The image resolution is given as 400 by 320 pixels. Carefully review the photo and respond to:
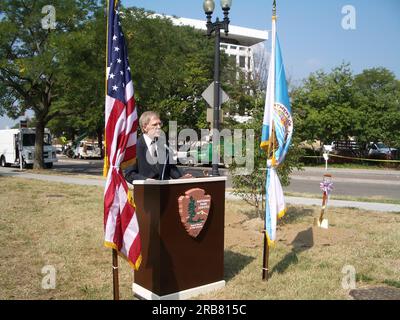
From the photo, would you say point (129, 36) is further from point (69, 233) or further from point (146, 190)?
point (146, 190)

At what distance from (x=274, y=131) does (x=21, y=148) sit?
2480cm

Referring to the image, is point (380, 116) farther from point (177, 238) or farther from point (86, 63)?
point (177, 238)

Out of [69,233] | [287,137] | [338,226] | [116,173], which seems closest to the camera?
[116,173]

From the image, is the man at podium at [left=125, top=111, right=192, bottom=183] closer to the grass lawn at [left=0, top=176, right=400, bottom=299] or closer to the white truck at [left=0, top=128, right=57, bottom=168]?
the grass lawn at [left=0, top=176, right=400, bottom=299]

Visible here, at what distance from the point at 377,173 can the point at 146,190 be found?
2383 centimetres

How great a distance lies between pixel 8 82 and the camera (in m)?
21.3

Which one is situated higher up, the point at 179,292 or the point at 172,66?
the point at 172,66

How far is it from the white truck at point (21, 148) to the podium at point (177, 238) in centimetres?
2446

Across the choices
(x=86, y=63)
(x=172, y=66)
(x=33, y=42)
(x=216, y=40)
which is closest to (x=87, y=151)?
(x=172, y=66)

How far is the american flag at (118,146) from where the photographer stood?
13.7 ft

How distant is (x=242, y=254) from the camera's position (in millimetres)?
6707

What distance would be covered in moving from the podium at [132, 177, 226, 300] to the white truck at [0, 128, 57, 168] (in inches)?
963

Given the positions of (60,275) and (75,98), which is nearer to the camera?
(60,275)
